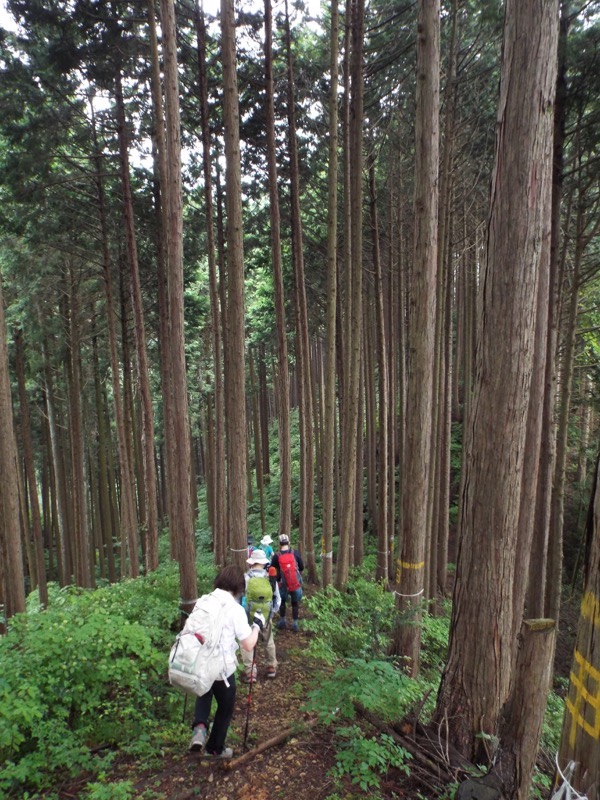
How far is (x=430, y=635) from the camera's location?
28.6ft

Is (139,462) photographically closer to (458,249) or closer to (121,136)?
(121,136)

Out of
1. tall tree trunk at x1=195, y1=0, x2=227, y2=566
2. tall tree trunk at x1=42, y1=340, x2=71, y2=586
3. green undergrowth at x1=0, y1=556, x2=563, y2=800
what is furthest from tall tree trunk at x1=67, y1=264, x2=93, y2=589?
green undergrowth at x1=0, y1=556, x2=563, y2=800

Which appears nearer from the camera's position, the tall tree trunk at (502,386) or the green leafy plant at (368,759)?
the tall tree trunk at (502,386)

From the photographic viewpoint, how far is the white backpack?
3572 mm

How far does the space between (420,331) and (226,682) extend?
3.95m

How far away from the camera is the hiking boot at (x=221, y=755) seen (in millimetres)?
4008

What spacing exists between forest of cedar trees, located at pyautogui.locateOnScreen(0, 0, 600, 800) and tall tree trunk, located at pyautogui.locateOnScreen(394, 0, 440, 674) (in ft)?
0.09

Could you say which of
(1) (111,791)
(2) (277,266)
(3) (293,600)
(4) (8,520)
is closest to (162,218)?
(2) (277,266)

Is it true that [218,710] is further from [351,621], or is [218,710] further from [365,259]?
[365,259]

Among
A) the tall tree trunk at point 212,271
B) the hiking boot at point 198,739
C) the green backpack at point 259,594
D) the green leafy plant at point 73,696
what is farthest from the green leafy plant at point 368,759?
the tall tree trunk at point 212,271

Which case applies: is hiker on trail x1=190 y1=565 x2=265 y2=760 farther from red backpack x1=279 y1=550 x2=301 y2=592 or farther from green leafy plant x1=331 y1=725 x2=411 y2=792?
red backpack x1=279 y1=550 x2=301 y2=592

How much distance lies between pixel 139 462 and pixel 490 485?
18259 mm

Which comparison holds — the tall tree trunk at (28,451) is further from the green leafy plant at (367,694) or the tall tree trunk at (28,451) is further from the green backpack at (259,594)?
the green leafy plant at (367,694)

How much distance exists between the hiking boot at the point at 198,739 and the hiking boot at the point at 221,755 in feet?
0.62
